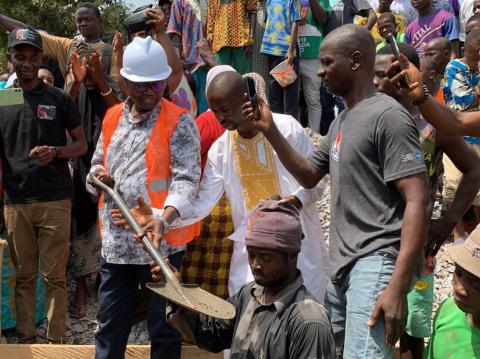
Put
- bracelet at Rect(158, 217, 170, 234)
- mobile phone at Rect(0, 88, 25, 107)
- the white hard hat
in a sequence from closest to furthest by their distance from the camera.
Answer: bracelet at Rect(158, 217, 170, 234) < the white hard hat < mobile phone at Rect(0, 88, 25, 107)

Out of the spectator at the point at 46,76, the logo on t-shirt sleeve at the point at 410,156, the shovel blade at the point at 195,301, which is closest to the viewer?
the shovel blade at the point at 195,301

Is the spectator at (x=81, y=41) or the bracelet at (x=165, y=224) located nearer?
the bracelet at (x=165, y=224)

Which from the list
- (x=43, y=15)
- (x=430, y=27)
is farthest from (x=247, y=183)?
(x=43, y=15)

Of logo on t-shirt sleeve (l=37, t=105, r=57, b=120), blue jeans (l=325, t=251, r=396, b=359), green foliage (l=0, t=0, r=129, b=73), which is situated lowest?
blue jeans (l=325, t=251, r=396, b=359)

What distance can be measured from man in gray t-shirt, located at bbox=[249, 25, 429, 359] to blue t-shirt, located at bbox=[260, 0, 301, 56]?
5.00m

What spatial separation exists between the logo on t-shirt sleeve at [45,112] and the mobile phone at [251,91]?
1491mm

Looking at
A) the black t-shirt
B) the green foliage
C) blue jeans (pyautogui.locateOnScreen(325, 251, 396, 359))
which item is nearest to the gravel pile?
the black t-shirt

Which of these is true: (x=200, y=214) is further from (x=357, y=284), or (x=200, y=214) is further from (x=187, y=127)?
(x=357, y=284)

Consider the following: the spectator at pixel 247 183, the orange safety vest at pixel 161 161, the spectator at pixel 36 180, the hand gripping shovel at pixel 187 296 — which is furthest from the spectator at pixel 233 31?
the hand gripping shovel at pixel 187 296

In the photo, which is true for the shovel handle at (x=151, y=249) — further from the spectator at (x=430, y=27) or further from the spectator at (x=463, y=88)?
the spectator at (x=430, y=27)

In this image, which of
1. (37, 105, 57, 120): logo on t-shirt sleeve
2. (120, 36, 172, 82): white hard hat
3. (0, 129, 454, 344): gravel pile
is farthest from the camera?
(0, 129, 454, 344): gravel pile

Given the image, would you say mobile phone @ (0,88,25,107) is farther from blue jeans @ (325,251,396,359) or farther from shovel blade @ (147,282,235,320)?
blue jeans @ (325,251,396,359)

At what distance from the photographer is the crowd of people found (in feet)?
9.68

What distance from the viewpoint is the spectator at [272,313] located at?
9.01ft
